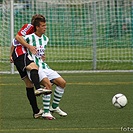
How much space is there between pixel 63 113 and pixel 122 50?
1325 centimetres

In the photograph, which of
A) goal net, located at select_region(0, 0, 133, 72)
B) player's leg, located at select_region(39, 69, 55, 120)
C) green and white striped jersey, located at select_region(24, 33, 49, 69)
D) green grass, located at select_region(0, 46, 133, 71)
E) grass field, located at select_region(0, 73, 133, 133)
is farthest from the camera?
goal net, located at select_region(0, 0, 133, 72)

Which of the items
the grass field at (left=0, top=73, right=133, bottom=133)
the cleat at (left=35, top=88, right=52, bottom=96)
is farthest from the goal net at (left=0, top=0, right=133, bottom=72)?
the cleat at (left=35, top=88, right=52, bottom=96)

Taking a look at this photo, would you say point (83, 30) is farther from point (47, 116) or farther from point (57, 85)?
point (47, 116)

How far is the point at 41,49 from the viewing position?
39.3 feet

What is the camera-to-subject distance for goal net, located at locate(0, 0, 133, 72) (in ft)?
80.2

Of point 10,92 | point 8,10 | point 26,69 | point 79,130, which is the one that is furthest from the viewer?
point 8,10

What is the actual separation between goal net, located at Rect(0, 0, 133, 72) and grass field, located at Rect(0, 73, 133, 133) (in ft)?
15.1

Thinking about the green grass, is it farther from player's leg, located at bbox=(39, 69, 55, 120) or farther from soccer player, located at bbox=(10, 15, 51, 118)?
player's leg, located at bbox=(39, 69, 55, 120)

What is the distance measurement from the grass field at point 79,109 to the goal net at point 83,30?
4.60 metres

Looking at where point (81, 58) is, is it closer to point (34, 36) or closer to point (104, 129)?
point (34, 36)

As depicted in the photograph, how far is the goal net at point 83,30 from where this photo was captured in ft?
80.2

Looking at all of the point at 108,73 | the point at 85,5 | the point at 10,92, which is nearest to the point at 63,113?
the point at 10,92

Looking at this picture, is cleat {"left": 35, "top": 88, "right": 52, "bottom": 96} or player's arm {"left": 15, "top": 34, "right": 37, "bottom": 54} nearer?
cleat {"left": 35, "top": 88, "right": 52, "bottom": 96}

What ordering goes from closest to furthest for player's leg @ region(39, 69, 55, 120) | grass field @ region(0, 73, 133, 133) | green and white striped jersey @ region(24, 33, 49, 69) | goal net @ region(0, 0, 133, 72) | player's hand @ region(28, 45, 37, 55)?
1. grass field @ region(0, 73, 133, 133)
2. player's leg @ region(39, 69, 55, 120)
3. player's hand @ region(28, 45, 37, 55)
4. green and white striped jersey @ region(24, 33, 49, 69)
5. goal net @ region(0, 0, 133, 72)
